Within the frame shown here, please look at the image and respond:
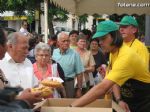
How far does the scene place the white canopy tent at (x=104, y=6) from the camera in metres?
9.26

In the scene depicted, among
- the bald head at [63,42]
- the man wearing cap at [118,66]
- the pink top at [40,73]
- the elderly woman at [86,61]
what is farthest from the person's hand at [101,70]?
the man wearing cap at [118,66]

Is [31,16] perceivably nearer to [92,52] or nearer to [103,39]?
[92,52]

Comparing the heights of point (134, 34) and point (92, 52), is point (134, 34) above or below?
above

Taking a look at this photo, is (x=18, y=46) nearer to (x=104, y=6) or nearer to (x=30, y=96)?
(x=30, y=96)

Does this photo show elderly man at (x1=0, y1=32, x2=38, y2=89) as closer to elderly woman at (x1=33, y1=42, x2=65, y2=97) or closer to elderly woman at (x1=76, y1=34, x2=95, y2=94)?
elderly woman at (x1=33, y1=42, x2=65, y2=97)

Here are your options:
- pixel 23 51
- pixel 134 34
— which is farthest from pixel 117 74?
pixel 134 34

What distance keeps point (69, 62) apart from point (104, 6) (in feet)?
8.75

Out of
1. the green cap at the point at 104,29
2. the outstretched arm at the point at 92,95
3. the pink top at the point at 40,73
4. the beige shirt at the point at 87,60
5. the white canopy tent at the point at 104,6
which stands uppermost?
the white canopy tent at the point at 104,6

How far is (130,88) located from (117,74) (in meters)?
0.40

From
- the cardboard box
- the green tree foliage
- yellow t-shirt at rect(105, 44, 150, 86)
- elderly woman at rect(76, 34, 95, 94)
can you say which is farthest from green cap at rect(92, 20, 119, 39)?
the green tree foliage

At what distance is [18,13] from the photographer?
20.4 metres

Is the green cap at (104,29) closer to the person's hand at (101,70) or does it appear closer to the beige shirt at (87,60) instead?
the beige shirt at (87,60)

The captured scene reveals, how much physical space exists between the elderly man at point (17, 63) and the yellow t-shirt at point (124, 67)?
105 centimetres

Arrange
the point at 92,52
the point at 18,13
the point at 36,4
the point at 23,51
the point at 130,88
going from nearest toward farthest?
1. the point at 130,88
2. the point at 23,51
3. the point at 92,52
4. the point at 36,4
5. the point at 18,13
